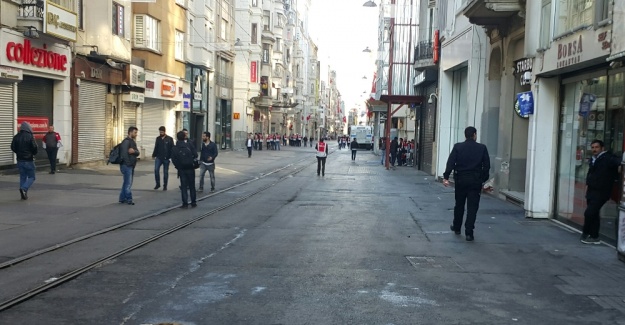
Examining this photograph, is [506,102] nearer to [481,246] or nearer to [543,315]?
[481,246]

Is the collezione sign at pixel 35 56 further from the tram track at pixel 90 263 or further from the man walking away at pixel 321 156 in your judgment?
the man walking away at pixel 321 156

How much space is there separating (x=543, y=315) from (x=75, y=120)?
71.1 feet

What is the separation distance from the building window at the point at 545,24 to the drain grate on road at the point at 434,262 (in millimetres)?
6399

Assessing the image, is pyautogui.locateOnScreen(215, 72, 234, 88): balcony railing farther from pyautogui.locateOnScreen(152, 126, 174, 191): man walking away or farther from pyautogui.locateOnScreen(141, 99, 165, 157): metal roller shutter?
pyautogui.locateOnScreen(152, 126, 174, 191): man walking away

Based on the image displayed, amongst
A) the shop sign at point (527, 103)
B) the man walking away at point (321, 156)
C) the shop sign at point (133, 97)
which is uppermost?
the shop sign at point (133, 97)

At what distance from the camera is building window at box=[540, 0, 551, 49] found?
13.0 meters

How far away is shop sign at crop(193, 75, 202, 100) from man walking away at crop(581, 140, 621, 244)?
1286 inches

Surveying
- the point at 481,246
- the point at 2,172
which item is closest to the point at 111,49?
the point at 2,172

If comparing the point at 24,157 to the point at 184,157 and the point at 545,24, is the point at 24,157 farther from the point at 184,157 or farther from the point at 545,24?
the point at 545,24

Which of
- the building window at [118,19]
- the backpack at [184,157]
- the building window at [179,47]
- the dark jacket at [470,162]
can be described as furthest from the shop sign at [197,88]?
the dark jacket at [470,162]

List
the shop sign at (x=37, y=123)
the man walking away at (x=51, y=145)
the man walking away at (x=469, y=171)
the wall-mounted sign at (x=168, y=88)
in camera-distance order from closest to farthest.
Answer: the man walking away at (x=469, y=171) < the man walking away at (x=51, y=145) < the shop sign at (x=37, y=123) < the wall-mounted sign at (x=168, y=88)

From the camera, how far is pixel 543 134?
1327 cm

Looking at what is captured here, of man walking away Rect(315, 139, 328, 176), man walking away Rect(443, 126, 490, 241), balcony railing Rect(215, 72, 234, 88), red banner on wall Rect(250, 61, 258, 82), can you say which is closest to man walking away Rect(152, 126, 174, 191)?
man walking away Rect(315, 139, 328, 176)

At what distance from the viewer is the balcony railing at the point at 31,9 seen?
19769 millimetres
